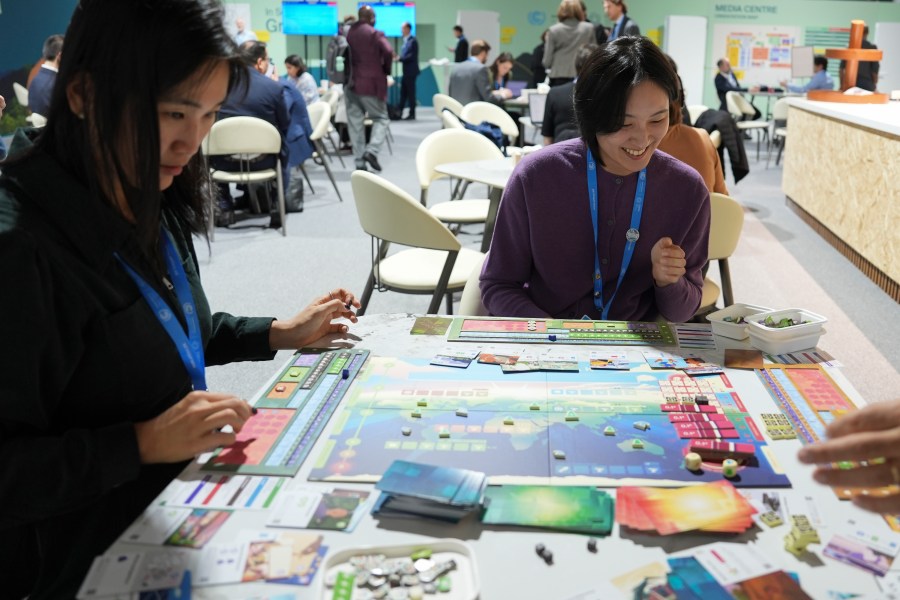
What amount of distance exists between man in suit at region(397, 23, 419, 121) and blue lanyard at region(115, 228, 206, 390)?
39.6ft

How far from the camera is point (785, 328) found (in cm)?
153

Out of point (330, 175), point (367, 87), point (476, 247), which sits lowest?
point (476, 247)

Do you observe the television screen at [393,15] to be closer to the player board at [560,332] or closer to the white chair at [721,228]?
the white chair at [721,228]

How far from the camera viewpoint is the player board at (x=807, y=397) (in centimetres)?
125

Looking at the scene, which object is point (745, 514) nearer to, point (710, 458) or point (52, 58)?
point (710, 458)

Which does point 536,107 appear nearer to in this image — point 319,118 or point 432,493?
point 319,118

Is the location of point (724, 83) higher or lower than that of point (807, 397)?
higher

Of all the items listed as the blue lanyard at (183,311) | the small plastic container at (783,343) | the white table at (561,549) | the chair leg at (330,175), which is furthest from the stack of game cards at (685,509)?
the chair leg at (330,175)

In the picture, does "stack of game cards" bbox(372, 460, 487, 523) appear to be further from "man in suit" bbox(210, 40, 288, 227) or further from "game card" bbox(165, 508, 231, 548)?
"man in suit" bbox(210, 40, 288, 227)

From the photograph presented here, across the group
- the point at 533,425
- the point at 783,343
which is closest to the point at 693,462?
the point at 533,425

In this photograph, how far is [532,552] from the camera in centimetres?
94

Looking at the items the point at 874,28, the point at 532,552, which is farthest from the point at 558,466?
the point at 874,28

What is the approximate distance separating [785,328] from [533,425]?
602 millimetres

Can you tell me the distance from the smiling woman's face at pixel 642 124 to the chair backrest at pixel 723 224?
1032mm
